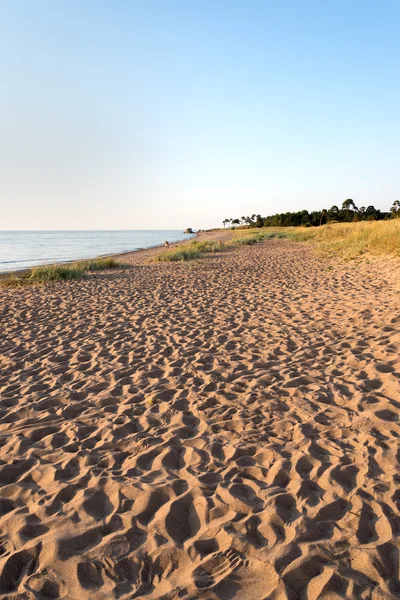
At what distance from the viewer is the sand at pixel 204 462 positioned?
2.21 m

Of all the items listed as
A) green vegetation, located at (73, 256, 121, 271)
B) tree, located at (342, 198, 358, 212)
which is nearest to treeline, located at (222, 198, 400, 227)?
tree, located at (342, 198, 358, 212)

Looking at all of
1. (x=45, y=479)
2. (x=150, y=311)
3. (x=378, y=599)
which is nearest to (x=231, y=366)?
(x=45, y=479)

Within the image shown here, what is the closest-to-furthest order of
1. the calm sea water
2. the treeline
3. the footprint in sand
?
the footprint in sand < the calm sea water < the treeline

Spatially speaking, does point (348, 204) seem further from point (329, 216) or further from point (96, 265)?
point (96, 265)

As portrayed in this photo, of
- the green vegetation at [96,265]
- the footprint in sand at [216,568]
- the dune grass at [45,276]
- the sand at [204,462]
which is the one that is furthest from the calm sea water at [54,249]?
the footprint in sand at [216,568]

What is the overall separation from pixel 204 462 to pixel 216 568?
3.32 ft

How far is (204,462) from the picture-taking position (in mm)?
3223

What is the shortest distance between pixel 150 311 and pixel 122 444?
18.1ft

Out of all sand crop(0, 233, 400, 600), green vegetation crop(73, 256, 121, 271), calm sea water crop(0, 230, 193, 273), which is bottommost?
calm sea water crop(0, 230, 193, 273)

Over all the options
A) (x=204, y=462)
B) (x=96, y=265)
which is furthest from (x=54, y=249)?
(x=204, y=462)

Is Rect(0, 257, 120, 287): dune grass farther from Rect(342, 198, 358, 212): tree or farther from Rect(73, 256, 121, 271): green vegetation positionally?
Rect(342, 198, 358, 212): tree

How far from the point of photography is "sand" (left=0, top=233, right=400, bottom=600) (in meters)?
2.21

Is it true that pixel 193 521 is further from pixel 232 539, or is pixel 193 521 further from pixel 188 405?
pixel 188 405

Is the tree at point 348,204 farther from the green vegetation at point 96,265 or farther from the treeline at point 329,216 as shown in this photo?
the green vegetation at point 96,265
